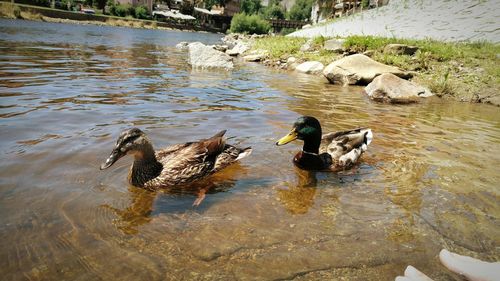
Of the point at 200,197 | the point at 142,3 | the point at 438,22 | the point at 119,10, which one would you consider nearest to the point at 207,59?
the point at 438,22

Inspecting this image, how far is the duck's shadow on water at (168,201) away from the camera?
3.29m

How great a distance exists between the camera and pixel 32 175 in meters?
3.90

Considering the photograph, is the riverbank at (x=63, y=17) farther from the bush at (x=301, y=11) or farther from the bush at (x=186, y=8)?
the bush at (x=301, y=11)

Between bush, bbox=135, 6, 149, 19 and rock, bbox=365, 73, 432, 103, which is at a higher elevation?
bush, bbox=135, 6, 149, 19

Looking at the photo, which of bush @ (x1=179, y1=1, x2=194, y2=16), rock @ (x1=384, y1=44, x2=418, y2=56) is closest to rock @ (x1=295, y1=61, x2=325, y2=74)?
rock @ (x1=384, y1=44, x2=418, y2=56)

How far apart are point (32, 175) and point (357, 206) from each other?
3.75m

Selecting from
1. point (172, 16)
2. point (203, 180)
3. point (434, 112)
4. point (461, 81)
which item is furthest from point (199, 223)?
point (172, 16)

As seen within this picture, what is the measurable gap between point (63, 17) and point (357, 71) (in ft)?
177

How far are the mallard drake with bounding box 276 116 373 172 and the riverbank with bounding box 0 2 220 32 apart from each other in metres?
50.6

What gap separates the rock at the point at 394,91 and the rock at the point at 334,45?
6.39m

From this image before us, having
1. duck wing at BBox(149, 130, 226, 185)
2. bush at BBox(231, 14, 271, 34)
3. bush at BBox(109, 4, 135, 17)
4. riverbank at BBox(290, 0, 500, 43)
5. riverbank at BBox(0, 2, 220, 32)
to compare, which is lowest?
duck wing at BBox(149, 130, 226, 185)

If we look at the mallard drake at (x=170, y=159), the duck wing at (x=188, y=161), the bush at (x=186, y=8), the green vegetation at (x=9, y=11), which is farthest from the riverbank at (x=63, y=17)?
the mallard drake at (x=170, y=159)

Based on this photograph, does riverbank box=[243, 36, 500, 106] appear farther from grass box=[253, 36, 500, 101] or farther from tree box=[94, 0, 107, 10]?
tree box=[94, 0, 107, 10]

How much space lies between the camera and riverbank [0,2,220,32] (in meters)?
43.0
